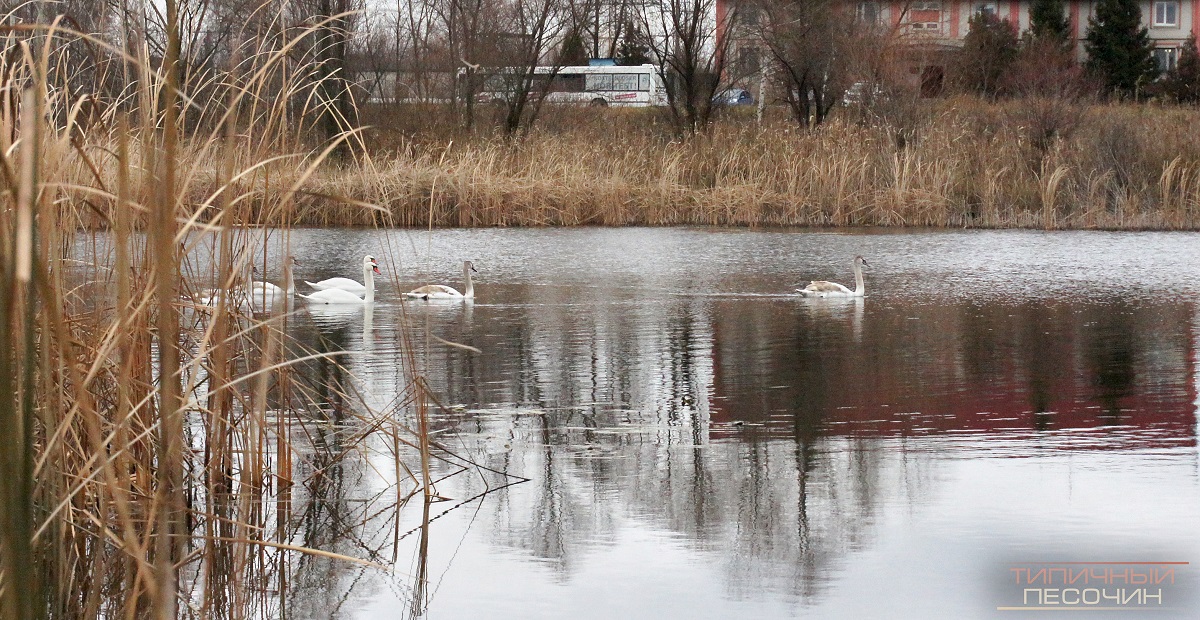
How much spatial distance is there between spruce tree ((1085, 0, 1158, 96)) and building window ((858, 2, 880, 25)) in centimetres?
784

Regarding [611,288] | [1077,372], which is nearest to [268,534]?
[1077,372]

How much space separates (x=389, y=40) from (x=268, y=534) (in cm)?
3061

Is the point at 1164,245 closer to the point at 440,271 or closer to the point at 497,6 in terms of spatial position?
the point at 440,271

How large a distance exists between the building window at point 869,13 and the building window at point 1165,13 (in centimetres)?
1762

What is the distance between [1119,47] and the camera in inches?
1730

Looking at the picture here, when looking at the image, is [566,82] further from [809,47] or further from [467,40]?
[809,47]

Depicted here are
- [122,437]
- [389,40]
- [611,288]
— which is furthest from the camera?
[389,40]

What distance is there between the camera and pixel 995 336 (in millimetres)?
9039

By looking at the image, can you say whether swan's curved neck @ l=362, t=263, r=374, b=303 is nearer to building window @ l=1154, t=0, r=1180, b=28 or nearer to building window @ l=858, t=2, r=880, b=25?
building window @ l=858, t=2, r=880, b=25

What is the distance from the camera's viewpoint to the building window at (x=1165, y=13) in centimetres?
5256

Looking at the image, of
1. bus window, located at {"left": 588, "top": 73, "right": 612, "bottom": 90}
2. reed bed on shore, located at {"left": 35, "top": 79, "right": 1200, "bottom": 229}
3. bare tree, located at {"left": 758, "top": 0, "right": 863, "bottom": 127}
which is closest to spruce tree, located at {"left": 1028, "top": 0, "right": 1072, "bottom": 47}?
bus window, located at {"left": 588, "top": 73, "right": 612, "bottom": 90}

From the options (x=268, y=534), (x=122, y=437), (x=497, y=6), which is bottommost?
(x=268, y=534)

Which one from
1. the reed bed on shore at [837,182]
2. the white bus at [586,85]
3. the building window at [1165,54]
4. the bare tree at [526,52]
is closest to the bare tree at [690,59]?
the white bus at [586,85]

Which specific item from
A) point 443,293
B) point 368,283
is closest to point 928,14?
point 443,293
